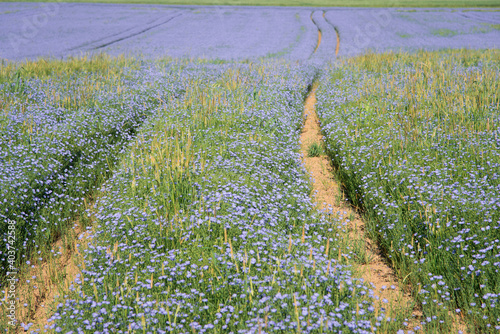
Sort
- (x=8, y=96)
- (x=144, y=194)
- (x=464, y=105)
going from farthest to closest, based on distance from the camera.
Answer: (x=8, y=96) → (x=464, y=105) → (x=144, y=194)

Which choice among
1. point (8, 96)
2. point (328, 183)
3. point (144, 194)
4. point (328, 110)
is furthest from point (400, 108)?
point (8, 96)

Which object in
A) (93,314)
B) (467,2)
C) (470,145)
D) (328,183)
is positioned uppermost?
(467,2)

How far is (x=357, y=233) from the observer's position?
5281 millimetres

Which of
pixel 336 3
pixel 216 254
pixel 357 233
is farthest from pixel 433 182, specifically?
pixel 336 3

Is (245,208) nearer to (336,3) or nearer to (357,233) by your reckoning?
(357,233)

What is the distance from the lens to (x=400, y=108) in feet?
28.0

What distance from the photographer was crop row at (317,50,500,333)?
3.65 m

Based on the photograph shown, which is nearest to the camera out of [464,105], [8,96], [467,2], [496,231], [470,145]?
[496,231]

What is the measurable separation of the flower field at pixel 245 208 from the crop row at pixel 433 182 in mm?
32

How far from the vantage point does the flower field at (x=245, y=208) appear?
338 centimetres

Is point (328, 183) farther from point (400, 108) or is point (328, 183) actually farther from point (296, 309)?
point (296, 309)

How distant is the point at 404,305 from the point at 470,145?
3.63 m

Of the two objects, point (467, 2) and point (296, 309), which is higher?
point (467, 2)

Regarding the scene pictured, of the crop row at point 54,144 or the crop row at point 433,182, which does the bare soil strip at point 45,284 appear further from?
the crop row at point 433,182
